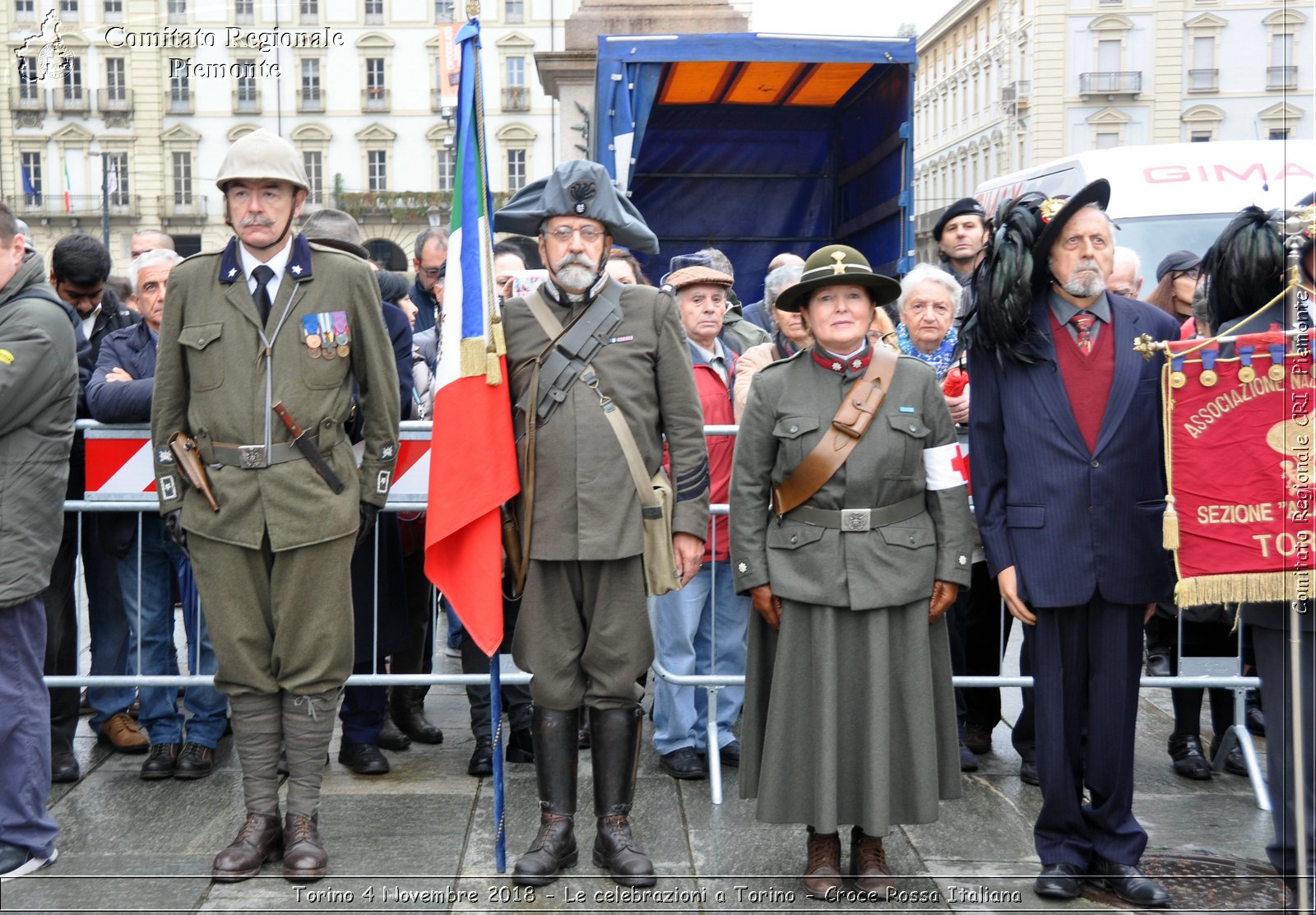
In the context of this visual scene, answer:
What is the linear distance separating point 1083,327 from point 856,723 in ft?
4.64

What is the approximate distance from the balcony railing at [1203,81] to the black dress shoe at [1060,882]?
126ft

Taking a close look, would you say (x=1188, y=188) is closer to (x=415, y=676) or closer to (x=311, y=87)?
(x=415, y=676)

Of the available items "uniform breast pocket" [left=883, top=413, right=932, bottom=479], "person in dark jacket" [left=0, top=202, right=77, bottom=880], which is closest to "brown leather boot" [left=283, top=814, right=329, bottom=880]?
"person in dark jacket" [left=0, top=202, right=77, bottom=880]

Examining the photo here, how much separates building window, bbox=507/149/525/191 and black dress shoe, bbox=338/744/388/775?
189ft

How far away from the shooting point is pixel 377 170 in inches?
2456

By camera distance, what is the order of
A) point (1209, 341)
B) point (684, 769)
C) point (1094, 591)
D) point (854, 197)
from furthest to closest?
point (854, 197) → point (684, 769) → point (1094, 591) → point (1209, 341)

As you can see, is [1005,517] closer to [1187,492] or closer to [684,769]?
[1187,492]

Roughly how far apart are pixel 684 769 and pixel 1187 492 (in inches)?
90.9

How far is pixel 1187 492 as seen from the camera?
13.4 feet

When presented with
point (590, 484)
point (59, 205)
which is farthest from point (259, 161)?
point (59, 205)

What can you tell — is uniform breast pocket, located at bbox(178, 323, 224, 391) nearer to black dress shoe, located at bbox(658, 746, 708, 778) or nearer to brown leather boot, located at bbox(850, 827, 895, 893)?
black dress shoe, located at bbox(658, 746, 708, 778)

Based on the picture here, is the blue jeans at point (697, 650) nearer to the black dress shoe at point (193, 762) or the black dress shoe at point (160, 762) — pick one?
the black dress shoe at point (193, 762)

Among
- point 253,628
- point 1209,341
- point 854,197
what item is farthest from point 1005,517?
point 854,197

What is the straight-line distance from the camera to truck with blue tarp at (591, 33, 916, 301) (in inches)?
420
